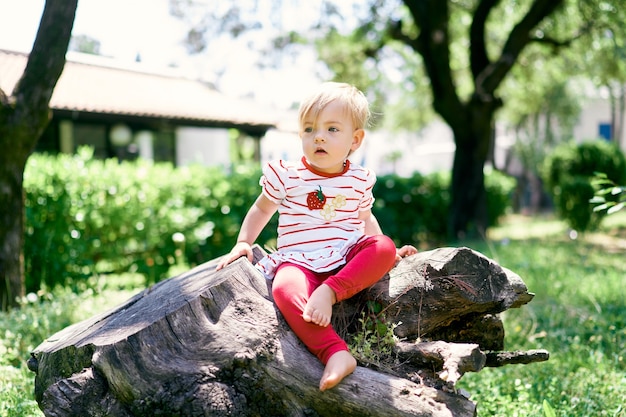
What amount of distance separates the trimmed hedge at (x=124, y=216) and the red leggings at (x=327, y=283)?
4.45 metres

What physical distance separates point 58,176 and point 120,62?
36.4ft

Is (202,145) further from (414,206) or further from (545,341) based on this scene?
(545,341)

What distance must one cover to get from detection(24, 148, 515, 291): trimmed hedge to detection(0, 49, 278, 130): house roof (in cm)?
495

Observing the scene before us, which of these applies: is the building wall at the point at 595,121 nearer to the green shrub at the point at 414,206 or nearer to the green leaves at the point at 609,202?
the green shrub at the point at 414,206

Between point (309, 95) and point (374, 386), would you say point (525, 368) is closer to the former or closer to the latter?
point (374, 386)

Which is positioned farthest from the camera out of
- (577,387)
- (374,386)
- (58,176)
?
(58,176)

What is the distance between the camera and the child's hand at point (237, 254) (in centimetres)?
265

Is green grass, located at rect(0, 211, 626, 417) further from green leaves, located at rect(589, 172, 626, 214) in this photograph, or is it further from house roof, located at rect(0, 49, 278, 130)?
house roof, located at rect(0, 49, 278, 130)

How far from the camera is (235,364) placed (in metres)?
2.16

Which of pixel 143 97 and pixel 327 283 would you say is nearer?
pixel 327 283

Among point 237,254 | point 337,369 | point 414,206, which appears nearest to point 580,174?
point 414,206

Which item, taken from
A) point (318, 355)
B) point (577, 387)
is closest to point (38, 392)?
point (318, 355)

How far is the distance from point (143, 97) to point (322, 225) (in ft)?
42.6

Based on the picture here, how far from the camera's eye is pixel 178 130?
1570 cm
